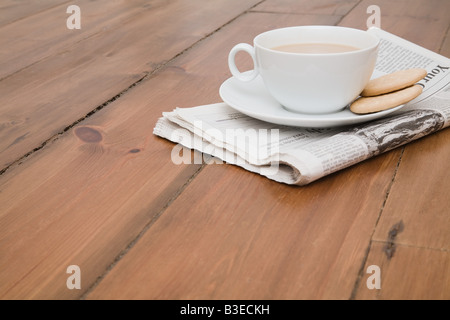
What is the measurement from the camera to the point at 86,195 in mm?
609

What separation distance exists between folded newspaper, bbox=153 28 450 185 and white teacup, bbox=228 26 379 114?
0.04 metres

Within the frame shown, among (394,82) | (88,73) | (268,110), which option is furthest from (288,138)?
(88,73)

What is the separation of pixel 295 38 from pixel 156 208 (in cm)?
34

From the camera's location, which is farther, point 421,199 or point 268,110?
point 268,110

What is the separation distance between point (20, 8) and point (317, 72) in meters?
1.09

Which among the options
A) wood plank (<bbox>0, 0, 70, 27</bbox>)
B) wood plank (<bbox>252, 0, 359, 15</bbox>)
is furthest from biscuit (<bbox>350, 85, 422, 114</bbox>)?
wood plank (<bbox>0, 0, 70, 27</bbox>)

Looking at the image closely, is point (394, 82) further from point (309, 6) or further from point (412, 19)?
point (309, 6)

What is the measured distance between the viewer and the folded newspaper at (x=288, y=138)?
63 centimetres

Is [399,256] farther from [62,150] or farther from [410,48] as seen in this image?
[410,48]

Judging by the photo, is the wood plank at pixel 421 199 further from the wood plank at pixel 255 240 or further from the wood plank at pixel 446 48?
the wood plank at pixel 446 48

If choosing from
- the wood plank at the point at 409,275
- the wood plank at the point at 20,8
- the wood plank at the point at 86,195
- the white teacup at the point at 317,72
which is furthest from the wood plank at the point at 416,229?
the wood plank at the point at 20,8

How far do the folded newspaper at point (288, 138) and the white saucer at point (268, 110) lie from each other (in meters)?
0.02

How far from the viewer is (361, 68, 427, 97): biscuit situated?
733 mm

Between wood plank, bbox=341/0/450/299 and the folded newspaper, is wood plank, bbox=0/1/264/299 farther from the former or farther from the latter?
wood plank, bbox=341/0/450/299
